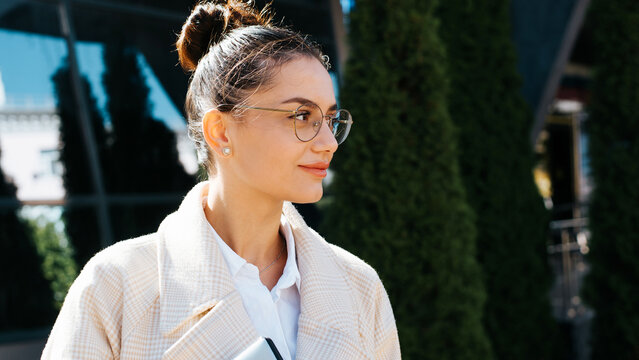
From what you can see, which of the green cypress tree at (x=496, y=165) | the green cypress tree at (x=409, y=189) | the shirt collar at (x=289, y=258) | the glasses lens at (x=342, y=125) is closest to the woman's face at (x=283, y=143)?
the glasses lens at (x=342, y=125)

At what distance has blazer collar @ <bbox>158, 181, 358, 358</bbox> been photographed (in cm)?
135

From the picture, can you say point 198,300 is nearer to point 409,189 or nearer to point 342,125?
point 342,125

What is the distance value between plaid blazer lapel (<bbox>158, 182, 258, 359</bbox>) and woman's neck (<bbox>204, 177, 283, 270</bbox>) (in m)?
0.08

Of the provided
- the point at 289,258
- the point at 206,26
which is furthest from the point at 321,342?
the point at 206,26

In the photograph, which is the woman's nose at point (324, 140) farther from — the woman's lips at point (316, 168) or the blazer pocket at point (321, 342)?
the blazer pocket at point (321, 342)

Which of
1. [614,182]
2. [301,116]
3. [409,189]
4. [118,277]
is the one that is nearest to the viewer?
[118,277]

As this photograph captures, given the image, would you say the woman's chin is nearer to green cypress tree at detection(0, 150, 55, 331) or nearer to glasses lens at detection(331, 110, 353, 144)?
glasses lens at detection(331, 110, 353, 144)

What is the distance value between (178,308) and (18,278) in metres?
3.10

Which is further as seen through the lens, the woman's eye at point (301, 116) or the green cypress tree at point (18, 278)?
the green cypress tree at point (18, 278)

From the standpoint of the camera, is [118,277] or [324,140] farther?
[324,140]

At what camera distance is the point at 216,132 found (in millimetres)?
1484

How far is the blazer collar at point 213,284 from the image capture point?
1.35 metres

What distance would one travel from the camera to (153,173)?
15.0ft

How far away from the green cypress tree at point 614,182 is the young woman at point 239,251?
4.43 meters
